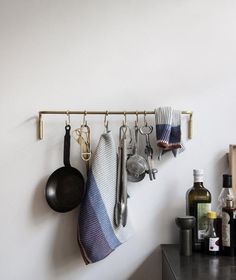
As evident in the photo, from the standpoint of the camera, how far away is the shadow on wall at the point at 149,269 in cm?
139

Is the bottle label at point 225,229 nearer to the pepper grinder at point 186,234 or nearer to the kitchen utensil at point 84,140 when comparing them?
the pepper grinder at point 186,234

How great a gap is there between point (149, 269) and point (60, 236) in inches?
14.3

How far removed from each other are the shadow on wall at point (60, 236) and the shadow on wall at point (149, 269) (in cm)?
22

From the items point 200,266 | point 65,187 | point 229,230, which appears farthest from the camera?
point 65,187

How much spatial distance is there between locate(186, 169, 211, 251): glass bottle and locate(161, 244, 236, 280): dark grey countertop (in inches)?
2.2

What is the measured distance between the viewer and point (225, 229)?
125 cm

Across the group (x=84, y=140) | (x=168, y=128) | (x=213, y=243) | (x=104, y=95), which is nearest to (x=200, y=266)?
(x=213, y=243)

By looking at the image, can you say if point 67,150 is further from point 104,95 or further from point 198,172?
point 198,172

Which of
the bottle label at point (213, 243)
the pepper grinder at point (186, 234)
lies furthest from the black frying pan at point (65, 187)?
the bottle label at point (213, 243)

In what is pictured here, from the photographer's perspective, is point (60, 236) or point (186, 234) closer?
point (186, 234)

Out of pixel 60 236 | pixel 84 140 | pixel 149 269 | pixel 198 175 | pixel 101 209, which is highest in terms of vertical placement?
pixel 84 140

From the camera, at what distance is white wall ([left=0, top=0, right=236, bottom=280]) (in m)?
1.38

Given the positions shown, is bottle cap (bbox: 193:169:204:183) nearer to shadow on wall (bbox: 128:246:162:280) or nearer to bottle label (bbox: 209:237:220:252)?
bottle label (bbox: 209:237:220:252)

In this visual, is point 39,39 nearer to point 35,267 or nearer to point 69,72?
point 69,72
